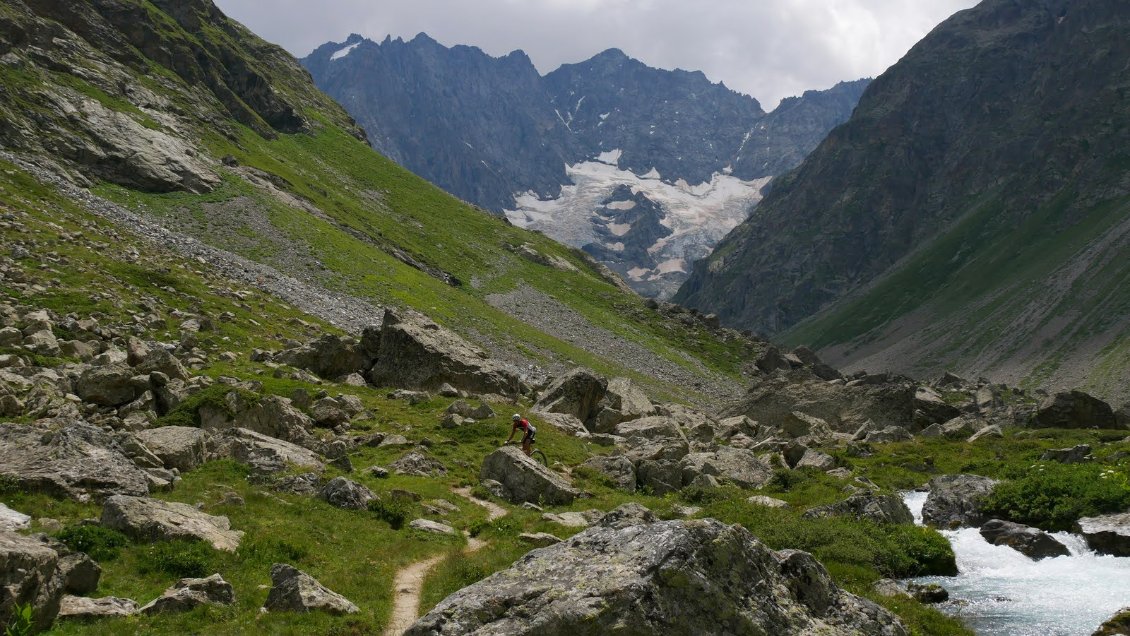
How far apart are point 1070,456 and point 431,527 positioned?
101 feet

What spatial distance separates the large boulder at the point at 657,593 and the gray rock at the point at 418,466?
17170 mm

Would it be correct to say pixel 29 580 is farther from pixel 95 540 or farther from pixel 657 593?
pixel 657 593

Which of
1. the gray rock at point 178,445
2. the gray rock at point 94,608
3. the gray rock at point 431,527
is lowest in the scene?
the gray rock at point 178,445

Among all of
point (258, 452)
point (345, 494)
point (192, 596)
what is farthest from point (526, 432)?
point (192, 596)

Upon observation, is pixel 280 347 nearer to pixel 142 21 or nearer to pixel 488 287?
pixel 488 287

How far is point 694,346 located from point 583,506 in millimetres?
98507

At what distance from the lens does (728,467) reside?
3525 centimetres

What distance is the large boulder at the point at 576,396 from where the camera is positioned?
4819 cm

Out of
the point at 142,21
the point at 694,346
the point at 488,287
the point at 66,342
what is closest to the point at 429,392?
the point at 66,342

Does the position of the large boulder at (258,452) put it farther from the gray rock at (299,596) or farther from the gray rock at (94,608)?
the gray rock at (94,608)

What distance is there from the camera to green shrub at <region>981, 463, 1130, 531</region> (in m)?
25.8

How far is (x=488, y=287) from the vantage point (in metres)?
118

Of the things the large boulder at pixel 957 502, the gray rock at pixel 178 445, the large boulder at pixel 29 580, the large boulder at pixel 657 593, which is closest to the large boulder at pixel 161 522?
the large boulder at pixel 29 580

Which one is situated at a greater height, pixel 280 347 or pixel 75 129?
pixel 75 129
